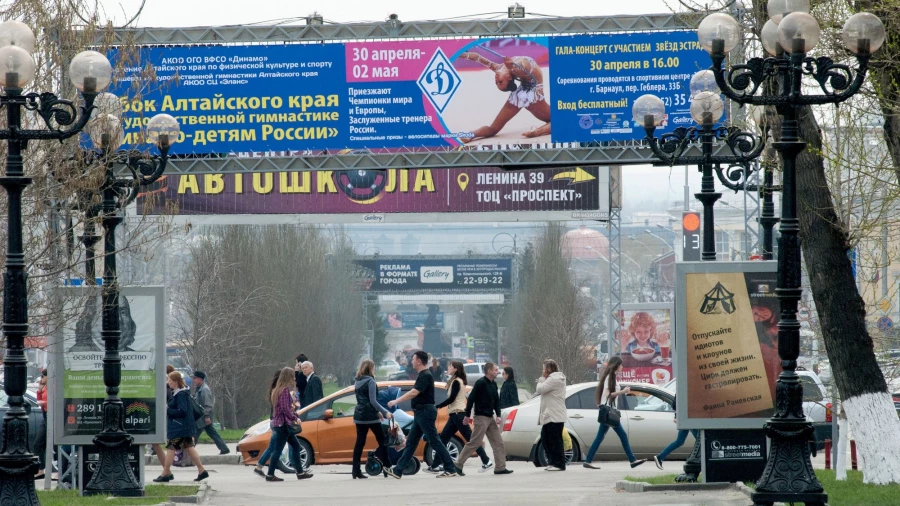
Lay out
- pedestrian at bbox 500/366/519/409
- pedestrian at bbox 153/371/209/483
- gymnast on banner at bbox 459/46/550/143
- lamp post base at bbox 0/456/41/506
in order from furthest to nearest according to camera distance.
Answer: pedestrian at bbox 500/366/519/409 < gymnast on banner at bbox 459/46/550/143 < pedestrian at bbox 153/371/209/483 < lamp post base at bbox 0/456/41/506

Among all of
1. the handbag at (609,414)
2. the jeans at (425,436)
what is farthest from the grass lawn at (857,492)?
the jeans at (425,436)

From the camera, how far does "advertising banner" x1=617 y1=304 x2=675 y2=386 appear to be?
100 feet

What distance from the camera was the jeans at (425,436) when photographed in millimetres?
17609

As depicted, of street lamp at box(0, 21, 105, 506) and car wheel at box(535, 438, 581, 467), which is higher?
street lamp at box(0, 21, 105, 506)

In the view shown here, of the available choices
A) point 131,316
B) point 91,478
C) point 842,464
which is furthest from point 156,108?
point 842,464

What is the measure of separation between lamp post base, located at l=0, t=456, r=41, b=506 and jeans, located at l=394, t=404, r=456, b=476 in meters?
7.33

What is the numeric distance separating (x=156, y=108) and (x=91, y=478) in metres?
6.88

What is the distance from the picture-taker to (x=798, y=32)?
436 inches

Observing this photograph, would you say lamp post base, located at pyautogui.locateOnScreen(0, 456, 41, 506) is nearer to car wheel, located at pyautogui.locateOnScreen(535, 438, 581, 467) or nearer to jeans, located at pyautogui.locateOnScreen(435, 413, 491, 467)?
jeans, located at pyautogui.locateOnScreen(435, 413, 491, 467)

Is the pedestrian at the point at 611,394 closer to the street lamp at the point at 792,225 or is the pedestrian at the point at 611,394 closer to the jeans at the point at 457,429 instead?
the jeans at the point at 457,429

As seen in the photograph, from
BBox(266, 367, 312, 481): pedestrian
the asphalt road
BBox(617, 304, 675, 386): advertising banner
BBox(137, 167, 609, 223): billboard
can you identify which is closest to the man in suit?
the asphalt road

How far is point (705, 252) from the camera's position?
52.7 ft

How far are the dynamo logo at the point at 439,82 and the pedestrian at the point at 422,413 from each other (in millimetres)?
4163

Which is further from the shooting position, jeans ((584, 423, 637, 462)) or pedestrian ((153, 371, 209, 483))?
jeans ((584, 423, 637, 462))
